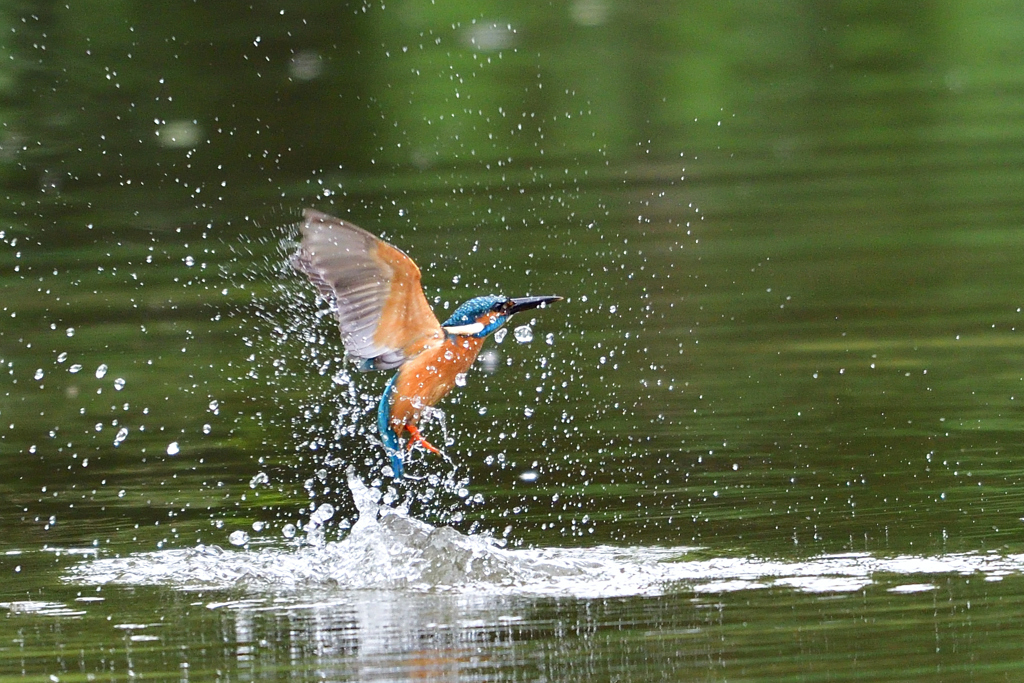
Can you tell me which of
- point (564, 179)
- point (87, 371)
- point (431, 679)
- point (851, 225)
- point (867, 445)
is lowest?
point (431, 679)

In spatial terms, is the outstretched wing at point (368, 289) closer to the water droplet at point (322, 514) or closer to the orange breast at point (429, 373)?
the orange breast at point (429, 373)

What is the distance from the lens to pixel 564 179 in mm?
11977

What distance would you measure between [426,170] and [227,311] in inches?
143

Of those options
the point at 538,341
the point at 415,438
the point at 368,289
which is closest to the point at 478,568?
the point at 415,438

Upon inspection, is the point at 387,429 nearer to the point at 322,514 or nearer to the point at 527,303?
the point at 322,514

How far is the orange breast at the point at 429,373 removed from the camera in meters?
5.70

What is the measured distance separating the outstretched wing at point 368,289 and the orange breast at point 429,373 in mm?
40

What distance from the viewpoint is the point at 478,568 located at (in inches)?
206

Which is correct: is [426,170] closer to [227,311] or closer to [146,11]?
[227,311]

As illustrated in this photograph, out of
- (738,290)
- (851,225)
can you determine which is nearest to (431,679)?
(738,290)

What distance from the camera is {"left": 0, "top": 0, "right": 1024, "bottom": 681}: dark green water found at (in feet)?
15.6

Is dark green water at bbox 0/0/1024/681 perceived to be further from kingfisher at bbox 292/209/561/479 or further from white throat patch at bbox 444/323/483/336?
white throat patch at bbox 444/323/483/336

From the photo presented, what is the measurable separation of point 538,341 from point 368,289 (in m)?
2.81

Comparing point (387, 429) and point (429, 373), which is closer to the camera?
point (429, 373)
